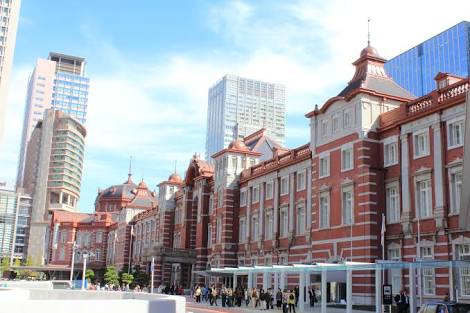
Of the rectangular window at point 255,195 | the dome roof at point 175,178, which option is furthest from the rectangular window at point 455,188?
the dome roof at point 175,178

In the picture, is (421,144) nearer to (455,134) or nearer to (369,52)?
(455,134)

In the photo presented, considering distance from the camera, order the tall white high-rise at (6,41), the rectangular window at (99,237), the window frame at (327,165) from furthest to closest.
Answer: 1. the tall white high-rise at (6,41)
2. the rectangular window at (99,237)
3. the window frame at (327,165)

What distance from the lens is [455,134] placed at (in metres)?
32.2

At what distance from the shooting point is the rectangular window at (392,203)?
35.6m

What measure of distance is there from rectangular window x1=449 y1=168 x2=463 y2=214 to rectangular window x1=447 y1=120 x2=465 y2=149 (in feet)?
4.77

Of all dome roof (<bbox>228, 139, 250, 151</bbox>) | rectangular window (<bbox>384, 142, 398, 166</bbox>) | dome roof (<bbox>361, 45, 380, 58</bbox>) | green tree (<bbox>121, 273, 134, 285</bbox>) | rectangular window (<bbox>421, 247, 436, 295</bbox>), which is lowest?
green tree (<bbox>121, 273, 134, 285</bbox>)

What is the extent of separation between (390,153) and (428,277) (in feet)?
26.5

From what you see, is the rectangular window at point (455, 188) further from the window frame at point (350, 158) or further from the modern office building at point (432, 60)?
the modern office building at point (432, 60)

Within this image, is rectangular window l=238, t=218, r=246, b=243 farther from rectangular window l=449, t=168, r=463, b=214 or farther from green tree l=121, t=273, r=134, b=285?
rectangular window l=449, t=168, r=463, b=214

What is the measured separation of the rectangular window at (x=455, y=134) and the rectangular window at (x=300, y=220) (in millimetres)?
16100

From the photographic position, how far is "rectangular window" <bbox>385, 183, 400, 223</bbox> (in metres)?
35.6

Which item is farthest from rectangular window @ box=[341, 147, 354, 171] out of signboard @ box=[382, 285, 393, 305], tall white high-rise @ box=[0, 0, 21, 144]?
tall white high-rise @ box=[0, 0, 21, 144]

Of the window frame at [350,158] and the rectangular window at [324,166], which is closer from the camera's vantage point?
the window frame at [350,158]

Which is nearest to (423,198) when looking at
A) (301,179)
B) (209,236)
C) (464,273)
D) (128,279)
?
(464,273)
